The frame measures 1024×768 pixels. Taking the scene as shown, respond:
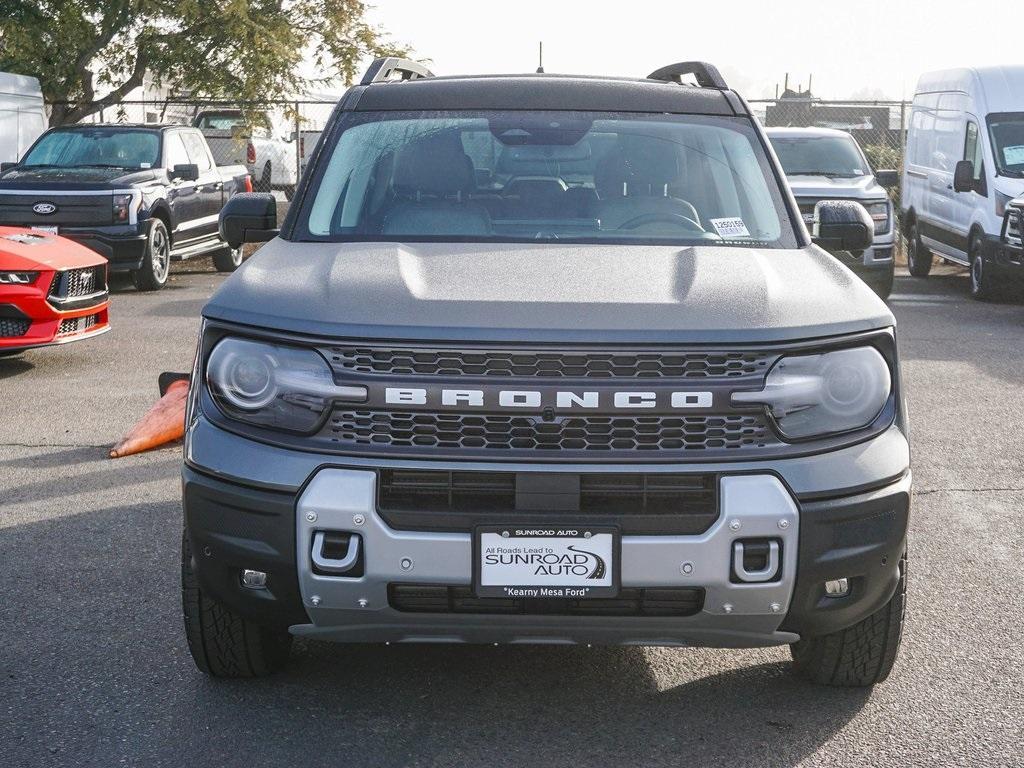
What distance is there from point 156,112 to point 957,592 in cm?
3087

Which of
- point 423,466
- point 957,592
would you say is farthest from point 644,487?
point 957,592

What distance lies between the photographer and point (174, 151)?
52.2 ft

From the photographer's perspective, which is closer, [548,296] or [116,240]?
[548,296]

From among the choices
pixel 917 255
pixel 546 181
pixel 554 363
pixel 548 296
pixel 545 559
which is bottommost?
pixel 917 255

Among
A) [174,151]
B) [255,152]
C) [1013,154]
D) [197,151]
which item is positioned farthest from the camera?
[255,152]

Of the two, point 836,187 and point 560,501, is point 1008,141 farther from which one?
point 560,501

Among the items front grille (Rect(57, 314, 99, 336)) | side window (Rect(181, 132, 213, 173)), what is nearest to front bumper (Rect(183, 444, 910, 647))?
front grille (Rect(57, 314, 99, 336))

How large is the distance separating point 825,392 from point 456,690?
1.32m

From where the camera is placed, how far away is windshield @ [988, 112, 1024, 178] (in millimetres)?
14734

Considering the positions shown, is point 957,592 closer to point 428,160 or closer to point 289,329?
point 428,160

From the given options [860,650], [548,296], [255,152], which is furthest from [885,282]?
[255,152]

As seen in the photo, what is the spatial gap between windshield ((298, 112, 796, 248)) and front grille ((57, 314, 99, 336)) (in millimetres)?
5168

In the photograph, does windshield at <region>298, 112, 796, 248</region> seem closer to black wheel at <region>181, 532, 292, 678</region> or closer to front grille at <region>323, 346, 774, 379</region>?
front grille at <region>323, 346, 774, 379</region>

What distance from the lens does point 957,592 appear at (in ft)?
16.4
